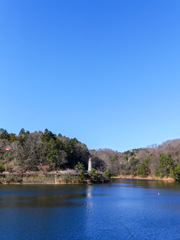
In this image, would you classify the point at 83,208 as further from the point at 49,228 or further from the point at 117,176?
the point at 117,176

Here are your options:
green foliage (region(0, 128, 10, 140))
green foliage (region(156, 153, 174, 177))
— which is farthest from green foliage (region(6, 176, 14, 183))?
green foliage (region(156, 153, 174, 177))

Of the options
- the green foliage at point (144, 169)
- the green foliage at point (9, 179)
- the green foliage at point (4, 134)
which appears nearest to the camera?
the green foliage at point (9, 179)

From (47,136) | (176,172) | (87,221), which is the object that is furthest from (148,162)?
(87,221)

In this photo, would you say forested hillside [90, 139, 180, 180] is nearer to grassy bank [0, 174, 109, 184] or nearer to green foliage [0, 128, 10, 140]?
grassy bank [0, 174, 109, 184]

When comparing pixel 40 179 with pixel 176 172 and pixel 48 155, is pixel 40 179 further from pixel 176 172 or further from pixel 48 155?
pixel 176 172

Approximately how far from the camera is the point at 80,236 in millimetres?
22000

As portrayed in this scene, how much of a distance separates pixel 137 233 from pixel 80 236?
18.5ft

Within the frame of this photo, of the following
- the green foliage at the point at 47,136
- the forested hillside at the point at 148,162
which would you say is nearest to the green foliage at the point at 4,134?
the green foliage at the point at 47,136

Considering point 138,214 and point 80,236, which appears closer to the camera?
point 80,236

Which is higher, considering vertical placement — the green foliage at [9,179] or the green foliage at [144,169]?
the green foliage at [144,169]

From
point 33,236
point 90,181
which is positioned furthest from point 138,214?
point 90,181

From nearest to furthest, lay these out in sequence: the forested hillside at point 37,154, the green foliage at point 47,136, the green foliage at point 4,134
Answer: the forested hillside at point 37,154 → the green foliage at point 47,136 → the green foliage at point 4,134

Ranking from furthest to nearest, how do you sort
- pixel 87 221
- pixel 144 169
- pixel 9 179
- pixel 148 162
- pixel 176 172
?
pixel 148 162 → pixel 144 169 → pixel 176 172 → pixel 9 179 → pixel 87 221

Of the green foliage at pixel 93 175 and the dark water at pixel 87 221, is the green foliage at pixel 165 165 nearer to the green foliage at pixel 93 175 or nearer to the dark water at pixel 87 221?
the green foliage at pixel 93 175
